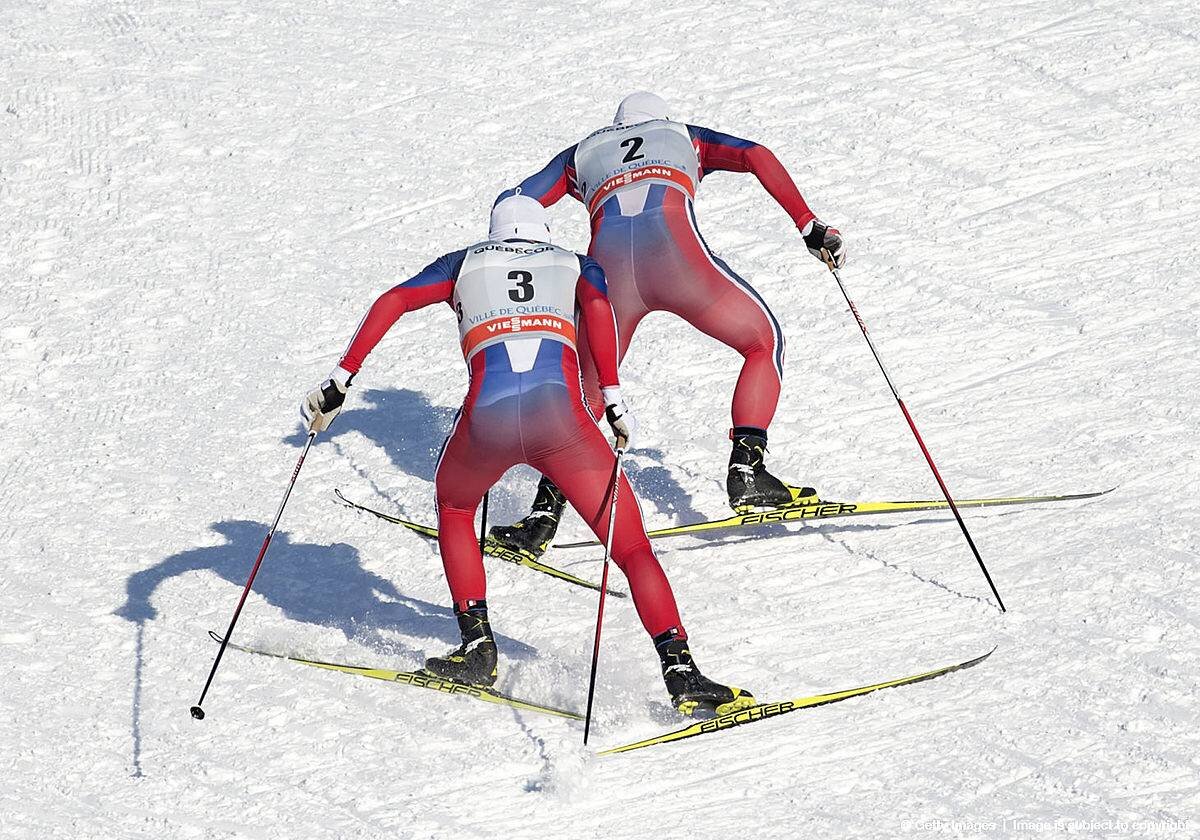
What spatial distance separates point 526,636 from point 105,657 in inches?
61.1

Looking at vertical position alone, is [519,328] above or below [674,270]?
below

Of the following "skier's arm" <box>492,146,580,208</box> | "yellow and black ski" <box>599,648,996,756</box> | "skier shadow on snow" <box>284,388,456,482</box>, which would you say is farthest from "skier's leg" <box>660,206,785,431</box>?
"skier shadow on snow" <box>284,388,456,482</box>

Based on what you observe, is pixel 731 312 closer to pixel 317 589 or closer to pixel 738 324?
pixel 738 324

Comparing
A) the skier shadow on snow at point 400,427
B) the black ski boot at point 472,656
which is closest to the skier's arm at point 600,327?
the black ski boot at point 472,656

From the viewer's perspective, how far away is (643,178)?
21.8ft

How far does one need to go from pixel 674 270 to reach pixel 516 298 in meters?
1.29

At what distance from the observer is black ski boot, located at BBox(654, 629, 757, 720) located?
5.12 meters

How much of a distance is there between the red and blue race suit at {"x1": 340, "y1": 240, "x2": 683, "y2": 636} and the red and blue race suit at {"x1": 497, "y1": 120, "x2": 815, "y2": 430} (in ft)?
3.17

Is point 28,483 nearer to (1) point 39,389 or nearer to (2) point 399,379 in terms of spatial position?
(1) point 39,389

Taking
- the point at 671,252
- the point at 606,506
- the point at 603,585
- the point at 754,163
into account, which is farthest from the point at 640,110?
the point at 603,585

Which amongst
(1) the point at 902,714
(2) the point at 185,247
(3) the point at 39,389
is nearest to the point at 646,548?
(1) the point at 902,714

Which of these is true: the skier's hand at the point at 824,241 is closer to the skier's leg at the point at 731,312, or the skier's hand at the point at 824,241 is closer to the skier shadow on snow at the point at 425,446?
the skier's leg at the point at 731,312

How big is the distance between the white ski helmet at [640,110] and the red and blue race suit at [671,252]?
0.54 feet

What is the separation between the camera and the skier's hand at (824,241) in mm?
6477
